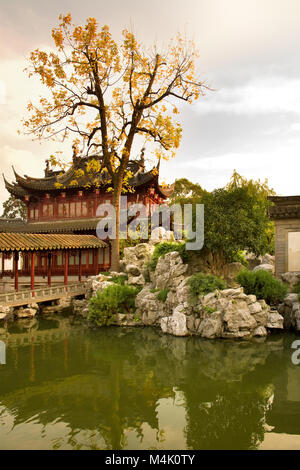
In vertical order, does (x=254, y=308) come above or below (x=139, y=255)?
below

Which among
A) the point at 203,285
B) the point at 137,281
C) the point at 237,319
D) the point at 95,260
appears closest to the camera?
the point at 237,319

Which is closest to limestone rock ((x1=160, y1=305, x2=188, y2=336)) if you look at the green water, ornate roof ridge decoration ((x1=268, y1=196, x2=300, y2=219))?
the green water

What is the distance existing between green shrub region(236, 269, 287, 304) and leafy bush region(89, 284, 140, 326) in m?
4.97

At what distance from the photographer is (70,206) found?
25.0 metres

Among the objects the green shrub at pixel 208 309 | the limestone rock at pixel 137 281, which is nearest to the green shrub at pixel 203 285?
the green shrub at pixel 208 309

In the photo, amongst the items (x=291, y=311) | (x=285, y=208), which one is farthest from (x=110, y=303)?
(x=285, y=208)

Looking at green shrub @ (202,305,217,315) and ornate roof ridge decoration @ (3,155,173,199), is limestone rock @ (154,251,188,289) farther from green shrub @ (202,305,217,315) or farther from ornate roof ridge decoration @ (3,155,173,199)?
ornate roof ridge decoration @ (3,155,173,199)

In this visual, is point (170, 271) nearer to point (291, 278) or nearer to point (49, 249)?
point (291, 278)

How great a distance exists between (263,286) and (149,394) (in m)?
7.77

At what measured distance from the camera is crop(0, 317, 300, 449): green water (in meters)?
5.14

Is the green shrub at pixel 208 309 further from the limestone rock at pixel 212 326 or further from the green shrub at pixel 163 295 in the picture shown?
the green shrub at pixel 163 295

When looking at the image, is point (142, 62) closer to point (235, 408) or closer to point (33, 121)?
point (33, 121)
